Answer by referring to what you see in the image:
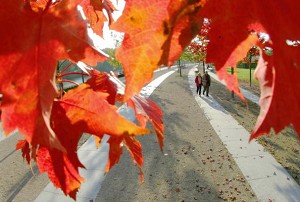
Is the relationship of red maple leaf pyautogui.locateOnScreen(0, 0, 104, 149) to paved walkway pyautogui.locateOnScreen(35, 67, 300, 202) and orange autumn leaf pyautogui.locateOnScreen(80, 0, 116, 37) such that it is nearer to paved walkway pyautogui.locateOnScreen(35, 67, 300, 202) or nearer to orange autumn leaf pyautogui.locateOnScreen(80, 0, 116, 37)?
orange autumn leaf pyautogui.locateOnScreen(80, 0, 116, 37)

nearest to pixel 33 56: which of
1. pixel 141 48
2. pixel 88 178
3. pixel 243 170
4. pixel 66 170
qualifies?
pixel 141 48

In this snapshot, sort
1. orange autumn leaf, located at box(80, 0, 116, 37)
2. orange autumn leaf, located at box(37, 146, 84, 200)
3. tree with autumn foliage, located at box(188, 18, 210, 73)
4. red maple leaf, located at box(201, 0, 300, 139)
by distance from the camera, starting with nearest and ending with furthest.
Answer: red maple leaf, located at box(201, 0, 300, 139), orange autumn leaf, located at box(37, 146, 84, 200), orange autumn leaf, located at box(80, 0, 116, 37), tree with autumn foliage, located at box(188, 18, 210, 73)

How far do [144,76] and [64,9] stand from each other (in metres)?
0.22

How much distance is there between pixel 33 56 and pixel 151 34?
239 mm

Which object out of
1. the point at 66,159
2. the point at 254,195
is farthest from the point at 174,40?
the point at 254,195

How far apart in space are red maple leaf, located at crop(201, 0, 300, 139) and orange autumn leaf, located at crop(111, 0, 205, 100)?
4 cm

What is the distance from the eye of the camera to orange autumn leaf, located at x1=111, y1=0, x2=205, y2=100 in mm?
553

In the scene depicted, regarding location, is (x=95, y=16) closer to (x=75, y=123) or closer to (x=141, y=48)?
(x=75, y=123)

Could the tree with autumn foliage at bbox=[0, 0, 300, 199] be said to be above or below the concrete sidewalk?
above

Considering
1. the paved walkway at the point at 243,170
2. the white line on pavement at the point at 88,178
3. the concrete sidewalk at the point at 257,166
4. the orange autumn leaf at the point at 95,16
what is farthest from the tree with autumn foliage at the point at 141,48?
the concrete sidewalk at the point at 257,166

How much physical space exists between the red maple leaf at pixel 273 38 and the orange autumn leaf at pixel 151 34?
0.13 ft

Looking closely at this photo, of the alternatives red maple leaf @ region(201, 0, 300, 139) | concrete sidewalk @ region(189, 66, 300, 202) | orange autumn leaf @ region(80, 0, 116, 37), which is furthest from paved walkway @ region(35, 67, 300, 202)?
red maple leaf @ region(201, 0, 300, 139)

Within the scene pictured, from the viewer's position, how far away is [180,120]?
37.3 ft

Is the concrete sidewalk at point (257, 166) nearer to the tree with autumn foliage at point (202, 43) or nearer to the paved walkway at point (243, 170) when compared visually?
the paved walkway at point (243, 170)
